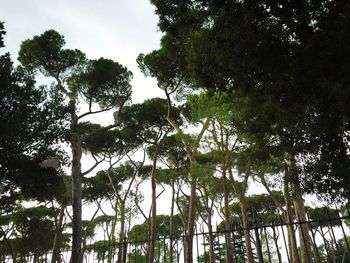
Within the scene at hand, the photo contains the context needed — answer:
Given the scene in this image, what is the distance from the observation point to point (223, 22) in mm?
5676

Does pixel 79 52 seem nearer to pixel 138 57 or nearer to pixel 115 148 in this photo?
pixel 138 57

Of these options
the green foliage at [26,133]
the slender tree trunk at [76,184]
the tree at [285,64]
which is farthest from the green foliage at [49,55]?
the tree at [285,64]

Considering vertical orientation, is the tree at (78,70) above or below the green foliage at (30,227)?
above

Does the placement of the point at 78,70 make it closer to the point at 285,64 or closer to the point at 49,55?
the point at 49,55

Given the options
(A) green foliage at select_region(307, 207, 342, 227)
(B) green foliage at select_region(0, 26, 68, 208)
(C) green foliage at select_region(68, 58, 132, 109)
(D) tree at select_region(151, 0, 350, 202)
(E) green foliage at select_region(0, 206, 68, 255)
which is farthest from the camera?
(E) green foliage at select_region(0, 206, 68, 255)

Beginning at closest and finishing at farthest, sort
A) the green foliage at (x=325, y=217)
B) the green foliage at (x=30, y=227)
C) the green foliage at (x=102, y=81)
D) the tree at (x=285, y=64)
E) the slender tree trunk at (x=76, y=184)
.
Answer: the green foliage at (x=325, y=217), the tree at (x=285, y=64), the slender tree trunk at (x=76, y=184), the green foliage at (x=102, y=81), the green foliage at (x=30, y=227)

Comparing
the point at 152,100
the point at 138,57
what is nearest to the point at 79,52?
the point at 138,57

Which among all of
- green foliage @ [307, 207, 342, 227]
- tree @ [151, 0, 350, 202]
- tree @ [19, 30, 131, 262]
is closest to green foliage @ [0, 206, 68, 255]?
tree @ [19, 30, 131, 262]

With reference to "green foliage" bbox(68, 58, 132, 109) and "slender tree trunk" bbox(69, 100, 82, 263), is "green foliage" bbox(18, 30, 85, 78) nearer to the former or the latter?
"green foliage" bbox(68, 58, 132, 109)

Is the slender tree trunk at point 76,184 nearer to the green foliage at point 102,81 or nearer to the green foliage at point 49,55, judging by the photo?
the green foliage at point 102,81

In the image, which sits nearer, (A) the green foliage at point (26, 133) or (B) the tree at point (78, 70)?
(A) the green foliage at point (26, 133)

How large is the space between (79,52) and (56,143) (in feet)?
19.5

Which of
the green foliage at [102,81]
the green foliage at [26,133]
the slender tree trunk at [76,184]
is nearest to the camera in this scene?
the green foliage at [26,133]

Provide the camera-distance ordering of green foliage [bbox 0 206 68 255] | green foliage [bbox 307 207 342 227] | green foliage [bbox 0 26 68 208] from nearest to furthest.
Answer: green foliage [bbox 307 207 342 227] < green foliage [bbox 0 26 68 208] < green foliage [bbox 0 206 68 255]
